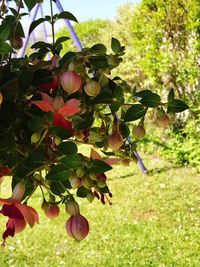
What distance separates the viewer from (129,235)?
10.1 feet

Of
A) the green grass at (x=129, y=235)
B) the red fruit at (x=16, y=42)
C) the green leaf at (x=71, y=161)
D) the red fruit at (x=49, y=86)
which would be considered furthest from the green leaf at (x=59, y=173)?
the green grass at (x=129, y=235)

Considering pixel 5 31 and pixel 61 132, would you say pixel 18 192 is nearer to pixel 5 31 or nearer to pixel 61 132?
pixel 61 132

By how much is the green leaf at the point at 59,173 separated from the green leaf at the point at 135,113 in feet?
0.31

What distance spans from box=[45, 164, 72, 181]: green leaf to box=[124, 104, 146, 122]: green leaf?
95mm

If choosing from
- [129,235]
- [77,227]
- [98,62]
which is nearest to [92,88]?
[98,62]

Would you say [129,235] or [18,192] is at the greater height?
[18,192]

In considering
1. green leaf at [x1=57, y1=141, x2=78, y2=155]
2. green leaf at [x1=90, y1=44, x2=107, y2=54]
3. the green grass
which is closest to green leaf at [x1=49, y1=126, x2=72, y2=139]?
green leaf at [x1=57, y1=141, x2=78, y2=155]

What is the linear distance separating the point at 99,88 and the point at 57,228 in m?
2.94

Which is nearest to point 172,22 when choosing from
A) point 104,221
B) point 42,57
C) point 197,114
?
point 197,114

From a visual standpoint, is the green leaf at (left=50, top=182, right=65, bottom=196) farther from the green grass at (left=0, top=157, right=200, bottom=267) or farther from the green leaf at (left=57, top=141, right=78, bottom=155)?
the green grass at (left=0, top=157, right=200, bottom=267)

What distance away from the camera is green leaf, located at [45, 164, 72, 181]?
0.45 metres

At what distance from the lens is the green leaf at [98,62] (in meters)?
0.50

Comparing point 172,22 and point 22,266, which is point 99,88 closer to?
point 22,266

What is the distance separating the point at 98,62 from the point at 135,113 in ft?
0.22
